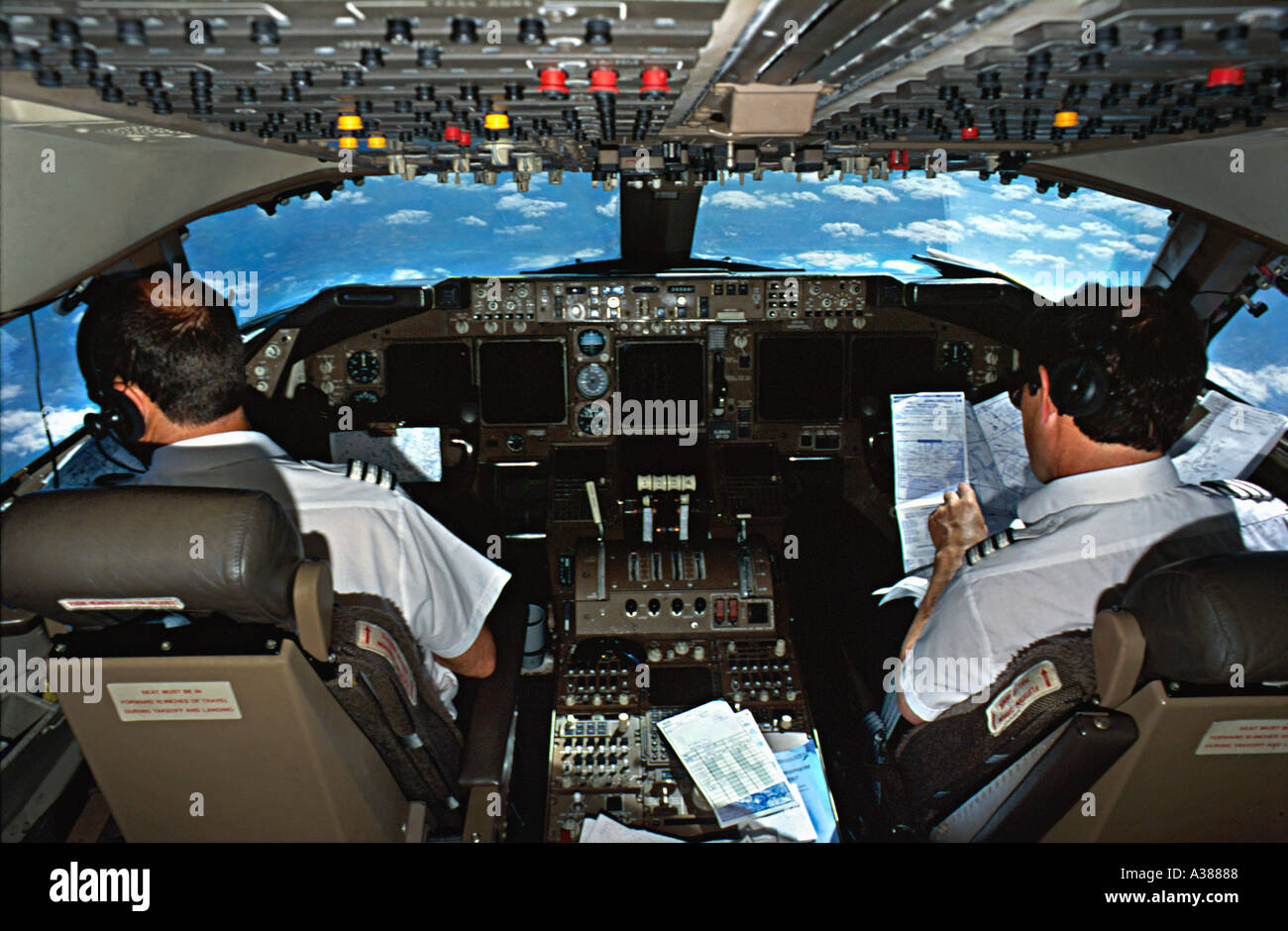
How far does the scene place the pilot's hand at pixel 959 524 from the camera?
1.83 m

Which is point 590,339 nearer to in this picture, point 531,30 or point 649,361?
point 649,361

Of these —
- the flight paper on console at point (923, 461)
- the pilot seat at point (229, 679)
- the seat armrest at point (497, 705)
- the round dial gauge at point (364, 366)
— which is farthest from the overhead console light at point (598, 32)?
the round dial gauge at point (364, 366)

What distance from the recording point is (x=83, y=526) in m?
1.06

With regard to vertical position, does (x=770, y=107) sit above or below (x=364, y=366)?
above

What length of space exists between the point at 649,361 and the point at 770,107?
1693mm

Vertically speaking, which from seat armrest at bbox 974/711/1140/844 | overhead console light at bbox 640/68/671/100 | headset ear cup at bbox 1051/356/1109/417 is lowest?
seat armrest at bbox 974/711/1140/844

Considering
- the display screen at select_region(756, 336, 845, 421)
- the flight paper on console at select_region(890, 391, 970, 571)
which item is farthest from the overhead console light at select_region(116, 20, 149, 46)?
the display screen at select_region(756, 336, 845, 421)

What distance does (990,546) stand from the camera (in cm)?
153

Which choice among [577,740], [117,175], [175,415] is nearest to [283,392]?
[117,175]

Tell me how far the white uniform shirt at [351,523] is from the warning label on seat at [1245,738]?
1.42 metres

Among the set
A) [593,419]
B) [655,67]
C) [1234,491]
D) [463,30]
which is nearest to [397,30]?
[463,30]

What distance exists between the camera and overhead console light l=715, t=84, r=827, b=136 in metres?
1.50

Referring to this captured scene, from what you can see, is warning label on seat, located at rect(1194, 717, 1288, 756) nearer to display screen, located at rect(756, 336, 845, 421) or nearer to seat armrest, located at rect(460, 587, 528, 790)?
seat armrest, located at rect(460, 587, 528, 790)
